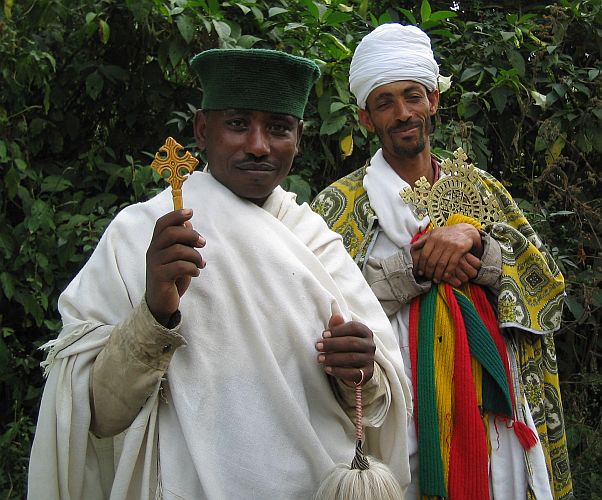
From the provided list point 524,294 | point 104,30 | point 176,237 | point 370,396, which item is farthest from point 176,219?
point 104,30

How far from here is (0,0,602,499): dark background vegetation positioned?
4230mm

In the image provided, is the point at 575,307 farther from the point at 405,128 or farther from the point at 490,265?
the point at 405,128

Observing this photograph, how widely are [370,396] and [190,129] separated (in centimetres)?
269

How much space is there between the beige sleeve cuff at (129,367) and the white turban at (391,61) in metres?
1.50

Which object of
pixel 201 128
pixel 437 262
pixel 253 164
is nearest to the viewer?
pixel 253 164

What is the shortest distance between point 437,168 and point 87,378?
1682mm

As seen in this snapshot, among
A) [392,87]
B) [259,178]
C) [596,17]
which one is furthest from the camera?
[596,17]

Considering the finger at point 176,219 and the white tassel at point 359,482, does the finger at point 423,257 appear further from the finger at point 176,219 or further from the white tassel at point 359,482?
the finger at point 176,219

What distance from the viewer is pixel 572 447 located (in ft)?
14.4

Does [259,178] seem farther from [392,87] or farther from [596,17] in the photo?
[596,17]

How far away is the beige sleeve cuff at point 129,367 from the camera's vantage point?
1.97 metres

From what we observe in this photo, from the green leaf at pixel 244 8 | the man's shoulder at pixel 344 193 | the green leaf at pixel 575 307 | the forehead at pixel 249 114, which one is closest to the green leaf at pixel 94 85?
the green leaf at pixel 244 8

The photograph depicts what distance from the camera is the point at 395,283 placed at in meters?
2.92

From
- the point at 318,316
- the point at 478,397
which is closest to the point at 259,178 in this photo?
the point at 318,316
